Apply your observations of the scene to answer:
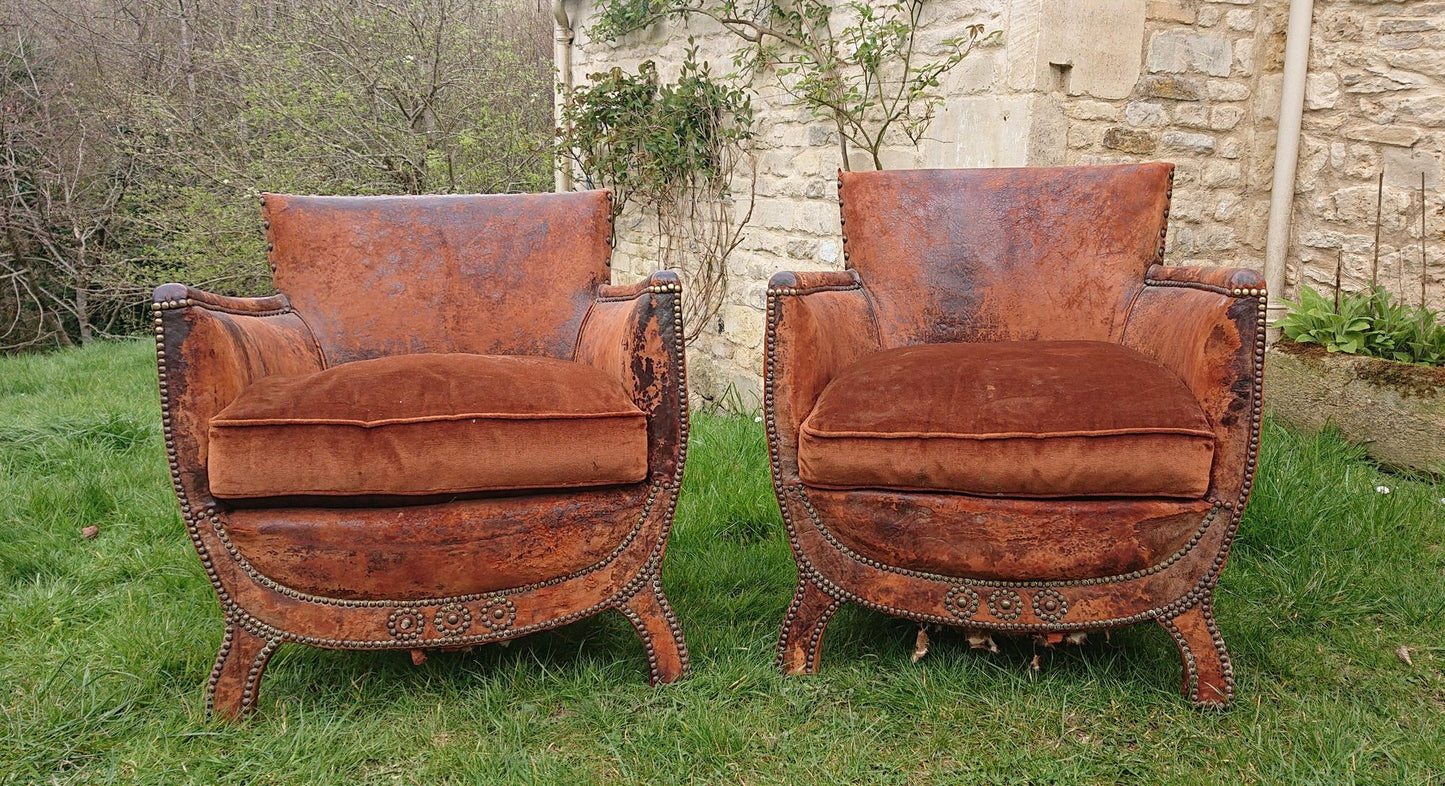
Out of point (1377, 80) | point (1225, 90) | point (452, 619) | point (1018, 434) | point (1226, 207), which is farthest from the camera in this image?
point (1226, 207)

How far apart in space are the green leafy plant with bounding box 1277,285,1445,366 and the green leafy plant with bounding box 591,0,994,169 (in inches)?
61.1

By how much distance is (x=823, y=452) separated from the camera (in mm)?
1836

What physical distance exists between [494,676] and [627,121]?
4429mm

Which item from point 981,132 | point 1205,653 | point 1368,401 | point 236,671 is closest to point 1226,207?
point 1368,401

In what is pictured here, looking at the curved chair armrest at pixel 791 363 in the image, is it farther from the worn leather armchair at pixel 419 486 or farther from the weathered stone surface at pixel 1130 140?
the weathered stone surface at pixel 1130 140

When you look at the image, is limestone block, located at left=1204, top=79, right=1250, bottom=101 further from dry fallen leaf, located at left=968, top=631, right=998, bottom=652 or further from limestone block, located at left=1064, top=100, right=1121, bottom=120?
dry fallen leaf, located at left=968, top=631, right=998, bottom=652

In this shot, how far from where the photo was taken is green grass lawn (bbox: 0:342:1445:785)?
5.62 ft

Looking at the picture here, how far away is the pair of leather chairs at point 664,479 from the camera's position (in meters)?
1.75

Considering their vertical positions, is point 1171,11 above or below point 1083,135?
above

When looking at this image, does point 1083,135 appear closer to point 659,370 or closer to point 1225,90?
point 1225,90

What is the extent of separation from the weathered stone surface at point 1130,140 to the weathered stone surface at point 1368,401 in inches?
34.5

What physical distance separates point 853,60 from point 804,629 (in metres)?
2.86

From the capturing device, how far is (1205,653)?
1869mm

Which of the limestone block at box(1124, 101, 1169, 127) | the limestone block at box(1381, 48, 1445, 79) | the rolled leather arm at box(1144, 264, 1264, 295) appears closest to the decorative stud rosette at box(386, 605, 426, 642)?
the rolled leather arm at box(1144, 264, 1264, 295)
